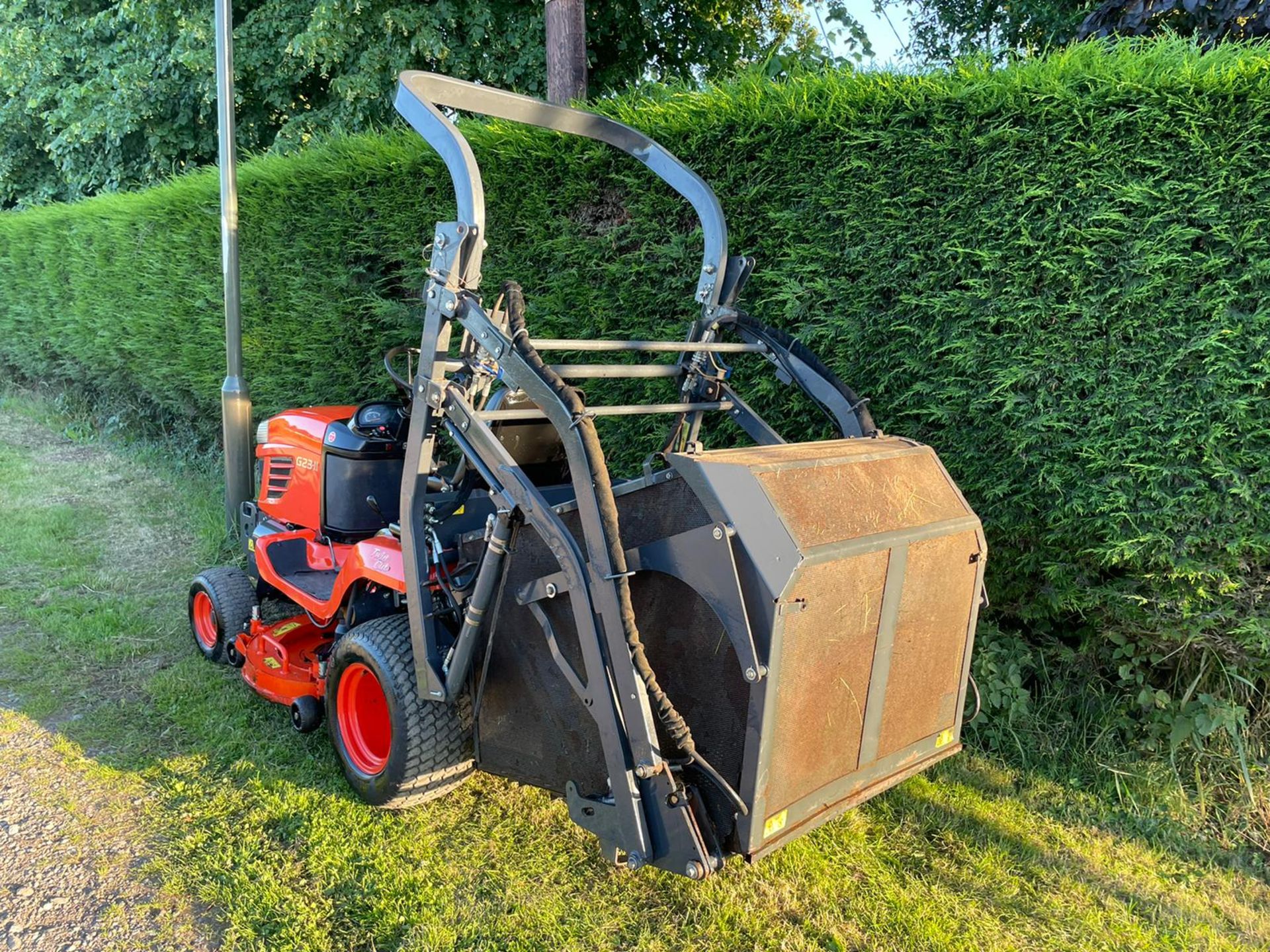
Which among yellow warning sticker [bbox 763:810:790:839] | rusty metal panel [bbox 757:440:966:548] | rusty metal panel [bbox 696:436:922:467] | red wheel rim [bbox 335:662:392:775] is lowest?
red wheel rim [bbox 335:662:392:775]

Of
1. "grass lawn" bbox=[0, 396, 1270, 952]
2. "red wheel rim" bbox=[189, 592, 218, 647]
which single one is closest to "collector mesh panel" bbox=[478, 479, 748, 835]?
"grass lawn" bbox=[0, 396, 1270, 952]

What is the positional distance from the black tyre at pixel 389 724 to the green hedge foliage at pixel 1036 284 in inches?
75.7

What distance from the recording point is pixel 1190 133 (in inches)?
121

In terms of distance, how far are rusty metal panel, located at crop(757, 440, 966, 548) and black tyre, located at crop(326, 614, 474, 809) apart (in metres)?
1.28

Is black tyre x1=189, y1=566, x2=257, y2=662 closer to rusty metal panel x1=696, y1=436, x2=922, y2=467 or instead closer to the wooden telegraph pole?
rusty metal panel x1=696, y1=436, x2=922, y2=467

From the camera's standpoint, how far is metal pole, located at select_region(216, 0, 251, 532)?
18.1 ft

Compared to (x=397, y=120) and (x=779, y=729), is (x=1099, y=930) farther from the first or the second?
(x=397, y=120)

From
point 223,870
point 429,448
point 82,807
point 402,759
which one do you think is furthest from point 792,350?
point 82,807

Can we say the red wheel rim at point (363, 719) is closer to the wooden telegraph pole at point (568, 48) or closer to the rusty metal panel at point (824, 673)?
the rusty metal panel at point (824, 673)

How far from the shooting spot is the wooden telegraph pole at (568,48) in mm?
6211

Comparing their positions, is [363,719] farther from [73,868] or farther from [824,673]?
[824,673]

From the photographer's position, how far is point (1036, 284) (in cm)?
344

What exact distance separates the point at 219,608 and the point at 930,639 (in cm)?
304

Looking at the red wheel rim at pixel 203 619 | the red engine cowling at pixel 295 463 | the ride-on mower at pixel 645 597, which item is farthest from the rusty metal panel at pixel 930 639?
the red wheel rim at pixel 203 619
